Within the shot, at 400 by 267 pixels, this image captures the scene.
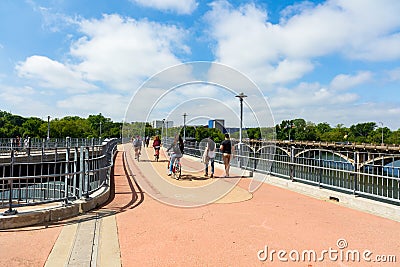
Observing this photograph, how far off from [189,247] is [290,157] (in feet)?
22.7

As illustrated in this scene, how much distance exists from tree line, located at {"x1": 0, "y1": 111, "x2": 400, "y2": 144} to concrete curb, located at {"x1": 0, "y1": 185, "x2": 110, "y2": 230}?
364 inches

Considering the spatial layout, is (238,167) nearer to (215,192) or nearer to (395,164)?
(215,192)

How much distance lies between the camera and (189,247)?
4516 millimetres

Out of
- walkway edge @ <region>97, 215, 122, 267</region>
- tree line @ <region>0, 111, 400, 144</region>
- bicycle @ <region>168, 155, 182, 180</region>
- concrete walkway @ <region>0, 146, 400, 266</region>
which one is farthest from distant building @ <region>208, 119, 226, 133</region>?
walkway edge @ <region>97, 215, 122, 267</region>

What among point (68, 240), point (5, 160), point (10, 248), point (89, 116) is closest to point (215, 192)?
point (68, 240)

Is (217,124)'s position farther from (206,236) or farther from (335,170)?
(206,236)

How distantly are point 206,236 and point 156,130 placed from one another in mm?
22998

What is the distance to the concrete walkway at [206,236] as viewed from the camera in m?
4.11

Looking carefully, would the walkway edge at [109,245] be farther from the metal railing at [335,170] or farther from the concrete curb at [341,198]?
the metal railing at [335,170]
